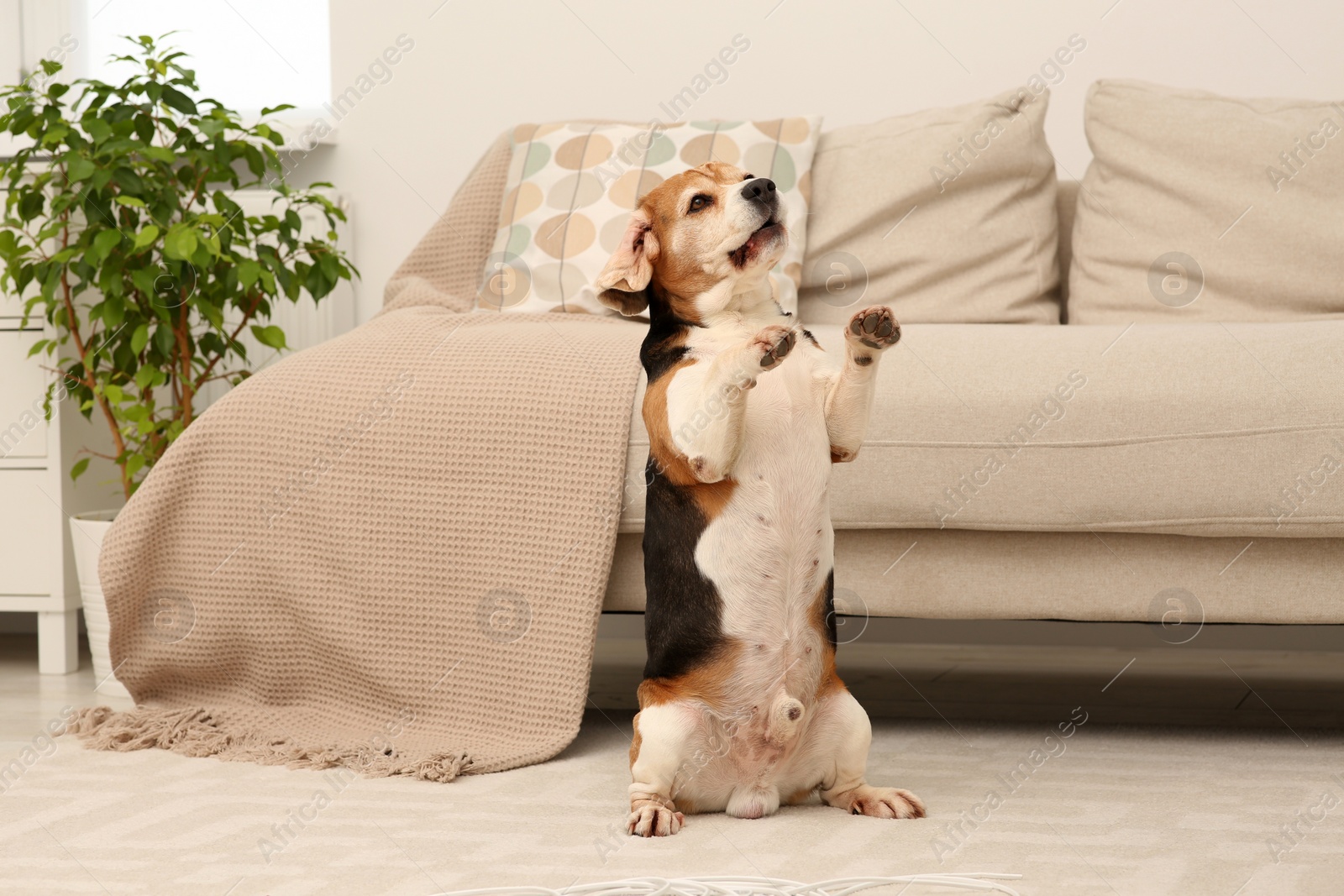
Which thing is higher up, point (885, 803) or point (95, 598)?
point (885, 803)

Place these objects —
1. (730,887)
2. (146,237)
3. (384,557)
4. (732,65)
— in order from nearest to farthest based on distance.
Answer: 1. (730,887)
2. (384,557)
3. (146,237)
4. (732,65)

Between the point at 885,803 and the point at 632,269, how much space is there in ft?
2.21

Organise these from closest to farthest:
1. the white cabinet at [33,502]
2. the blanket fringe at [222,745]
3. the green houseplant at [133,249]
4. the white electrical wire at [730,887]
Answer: the white electrical wire at [730,887]
the blanket fringe at [222,745]
the green houseplant at [133,249]
the white cabinet at [33,502]

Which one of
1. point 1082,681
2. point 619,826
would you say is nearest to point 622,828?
point 619,826

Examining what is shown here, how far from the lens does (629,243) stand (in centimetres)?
133

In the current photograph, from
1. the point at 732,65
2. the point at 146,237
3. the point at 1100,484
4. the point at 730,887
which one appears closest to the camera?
the point at 730,887

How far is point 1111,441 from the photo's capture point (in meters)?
1.62

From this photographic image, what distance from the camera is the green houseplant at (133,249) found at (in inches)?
87.3

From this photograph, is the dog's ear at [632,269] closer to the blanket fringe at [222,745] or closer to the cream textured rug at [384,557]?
the cream textured rug at [384,557]

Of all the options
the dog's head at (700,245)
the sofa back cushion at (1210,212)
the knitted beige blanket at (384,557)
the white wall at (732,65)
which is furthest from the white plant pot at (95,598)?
the sofa back cushion at (1210,212)

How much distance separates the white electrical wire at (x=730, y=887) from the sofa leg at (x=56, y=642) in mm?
1584

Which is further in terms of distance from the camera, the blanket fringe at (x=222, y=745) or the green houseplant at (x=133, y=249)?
the green houseplant at (x=133, y=249)

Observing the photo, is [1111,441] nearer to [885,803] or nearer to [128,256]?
[885,803]

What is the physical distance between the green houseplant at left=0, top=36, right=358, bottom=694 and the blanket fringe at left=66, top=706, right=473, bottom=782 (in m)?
0.37
